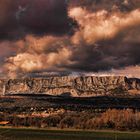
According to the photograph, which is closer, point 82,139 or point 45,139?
point 45,139

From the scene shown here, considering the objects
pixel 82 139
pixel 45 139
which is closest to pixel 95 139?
pixel 82 139

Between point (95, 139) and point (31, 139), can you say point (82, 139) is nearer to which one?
point (95, 139)

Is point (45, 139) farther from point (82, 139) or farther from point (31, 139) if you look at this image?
point (82, 139)

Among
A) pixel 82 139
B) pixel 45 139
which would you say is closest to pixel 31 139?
pixel 45 139

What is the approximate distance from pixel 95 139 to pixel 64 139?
15.4 meters

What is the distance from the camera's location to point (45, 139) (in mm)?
167500

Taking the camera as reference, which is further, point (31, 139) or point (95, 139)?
point (95, 139)

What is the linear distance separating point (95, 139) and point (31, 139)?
32405mm

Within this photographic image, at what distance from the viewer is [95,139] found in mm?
182500

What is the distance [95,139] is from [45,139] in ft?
83.2

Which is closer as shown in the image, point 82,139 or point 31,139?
point 31,139

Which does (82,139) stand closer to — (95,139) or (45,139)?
(95,139)

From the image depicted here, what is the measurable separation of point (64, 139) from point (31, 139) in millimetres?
17190
